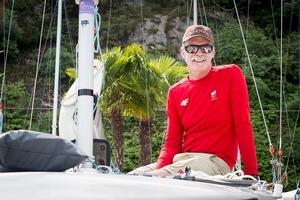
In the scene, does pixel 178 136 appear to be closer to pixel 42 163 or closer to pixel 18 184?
pixel 42 163

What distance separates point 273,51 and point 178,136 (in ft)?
68.3

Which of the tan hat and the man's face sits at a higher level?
the tan hat

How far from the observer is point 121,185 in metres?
1.28

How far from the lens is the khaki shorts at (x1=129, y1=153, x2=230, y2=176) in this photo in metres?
3.23

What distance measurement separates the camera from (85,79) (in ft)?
11.4

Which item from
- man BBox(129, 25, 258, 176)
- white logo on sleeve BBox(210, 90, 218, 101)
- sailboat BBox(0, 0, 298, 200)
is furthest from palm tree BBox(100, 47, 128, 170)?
sailboat BBox(0, 0, 298, 200)

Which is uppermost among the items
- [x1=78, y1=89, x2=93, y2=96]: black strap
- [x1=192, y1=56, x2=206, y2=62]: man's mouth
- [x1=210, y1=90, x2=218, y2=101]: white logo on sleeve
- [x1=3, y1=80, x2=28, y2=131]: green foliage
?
[x1=192, y1=56, x2=206, y2=62]: man's mouth

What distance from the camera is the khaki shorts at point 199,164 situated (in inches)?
127

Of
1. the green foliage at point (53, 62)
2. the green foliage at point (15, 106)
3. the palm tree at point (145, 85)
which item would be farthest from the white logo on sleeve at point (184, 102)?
the green foliage at point (53, 62)

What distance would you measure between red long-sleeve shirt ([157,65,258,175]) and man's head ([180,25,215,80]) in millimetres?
60

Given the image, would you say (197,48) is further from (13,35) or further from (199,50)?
(13,35)

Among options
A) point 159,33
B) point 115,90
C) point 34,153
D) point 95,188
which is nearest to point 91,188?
point 95,188

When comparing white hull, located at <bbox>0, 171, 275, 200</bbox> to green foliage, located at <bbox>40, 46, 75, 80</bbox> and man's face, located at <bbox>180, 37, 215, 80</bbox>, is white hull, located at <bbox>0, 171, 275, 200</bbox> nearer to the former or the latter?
man's face, located at <bbox>180, 37, 215, 80</bbox>

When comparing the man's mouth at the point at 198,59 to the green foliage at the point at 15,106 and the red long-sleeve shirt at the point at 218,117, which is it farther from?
the green foliage at the point at 15,106
